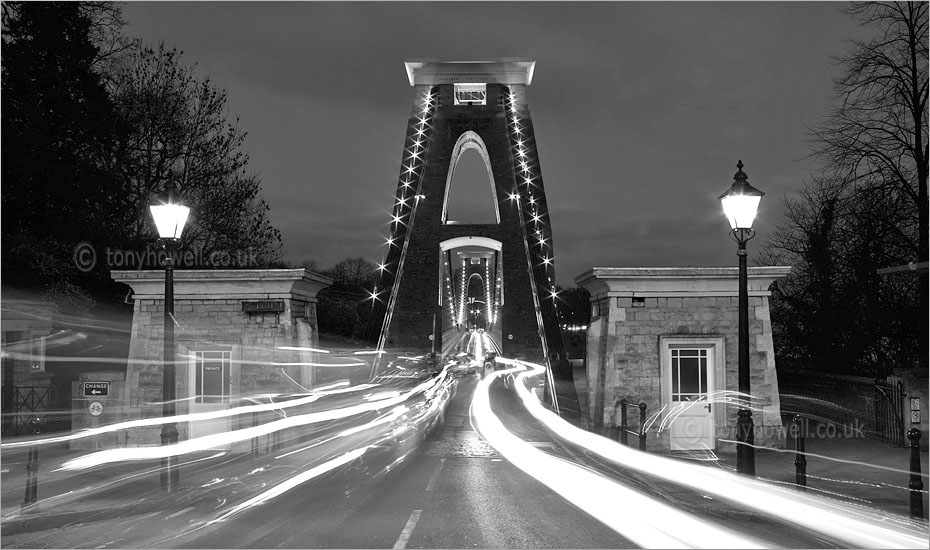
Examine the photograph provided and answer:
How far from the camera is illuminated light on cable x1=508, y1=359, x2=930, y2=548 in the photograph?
689cm

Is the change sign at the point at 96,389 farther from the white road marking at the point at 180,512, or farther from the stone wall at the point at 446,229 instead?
the stone wall at the point at 446,229

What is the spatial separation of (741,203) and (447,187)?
5470 cm

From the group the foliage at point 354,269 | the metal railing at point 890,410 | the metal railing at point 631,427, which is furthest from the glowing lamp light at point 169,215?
the foliage at point 354,269

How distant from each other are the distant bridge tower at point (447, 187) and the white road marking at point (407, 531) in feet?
146

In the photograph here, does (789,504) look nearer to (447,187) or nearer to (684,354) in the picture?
(684,354)

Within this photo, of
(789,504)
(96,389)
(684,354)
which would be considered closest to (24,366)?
(96,389)

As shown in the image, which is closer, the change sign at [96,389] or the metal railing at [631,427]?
the metal railing at [631,427]

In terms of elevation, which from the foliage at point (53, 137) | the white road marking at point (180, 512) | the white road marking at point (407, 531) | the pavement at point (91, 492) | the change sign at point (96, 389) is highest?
the foliage at point (53, 137)

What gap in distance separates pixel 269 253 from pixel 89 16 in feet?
33.6

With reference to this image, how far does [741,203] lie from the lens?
9.49 meters

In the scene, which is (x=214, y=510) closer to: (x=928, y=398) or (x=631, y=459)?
(x=631, y=459)

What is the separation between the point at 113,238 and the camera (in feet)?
68.9

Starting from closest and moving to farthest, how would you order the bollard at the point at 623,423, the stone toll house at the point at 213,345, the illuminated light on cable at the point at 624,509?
the illuminated light on cable at the point at 624,509, the bollard at the point at 623,423, the stone toll house at the point at 213,345

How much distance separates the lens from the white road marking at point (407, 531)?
679 centimetres
